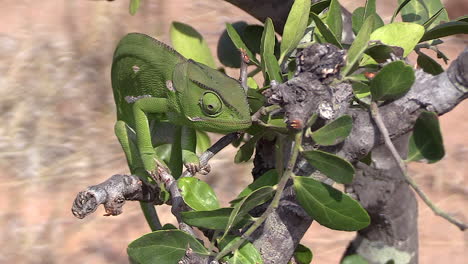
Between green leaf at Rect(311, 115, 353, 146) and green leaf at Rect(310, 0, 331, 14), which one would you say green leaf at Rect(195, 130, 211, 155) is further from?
green leaf at Rect(311, 115, 353, 146)

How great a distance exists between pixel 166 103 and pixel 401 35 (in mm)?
414

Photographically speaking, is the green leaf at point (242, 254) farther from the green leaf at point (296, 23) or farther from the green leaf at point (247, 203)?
the green leaf at point (296, 23)

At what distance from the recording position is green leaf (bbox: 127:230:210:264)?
79 cm

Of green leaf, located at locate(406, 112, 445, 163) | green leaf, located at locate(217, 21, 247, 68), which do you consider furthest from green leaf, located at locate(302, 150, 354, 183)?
green leaf, located at locate(217, 21, 247, 68)

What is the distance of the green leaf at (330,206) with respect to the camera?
76 centimetres

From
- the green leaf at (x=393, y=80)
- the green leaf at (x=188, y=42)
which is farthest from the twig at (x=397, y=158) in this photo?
the green leaf at (x=188, y=42)

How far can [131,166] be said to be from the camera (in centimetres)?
125

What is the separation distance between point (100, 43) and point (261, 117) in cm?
254

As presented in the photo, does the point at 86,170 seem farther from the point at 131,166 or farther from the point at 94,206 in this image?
the point at 94,206

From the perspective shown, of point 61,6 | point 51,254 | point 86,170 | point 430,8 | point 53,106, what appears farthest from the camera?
point 61,6

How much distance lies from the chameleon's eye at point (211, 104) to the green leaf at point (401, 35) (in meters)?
0.25

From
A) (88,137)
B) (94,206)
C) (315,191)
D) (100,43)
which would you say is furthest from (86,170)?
(315,191)

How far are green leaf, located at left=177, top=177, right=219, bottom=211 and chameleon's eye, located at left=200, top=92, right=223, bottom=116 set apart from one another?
0.56 feet

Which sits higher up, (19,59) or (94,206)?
(94,206)
